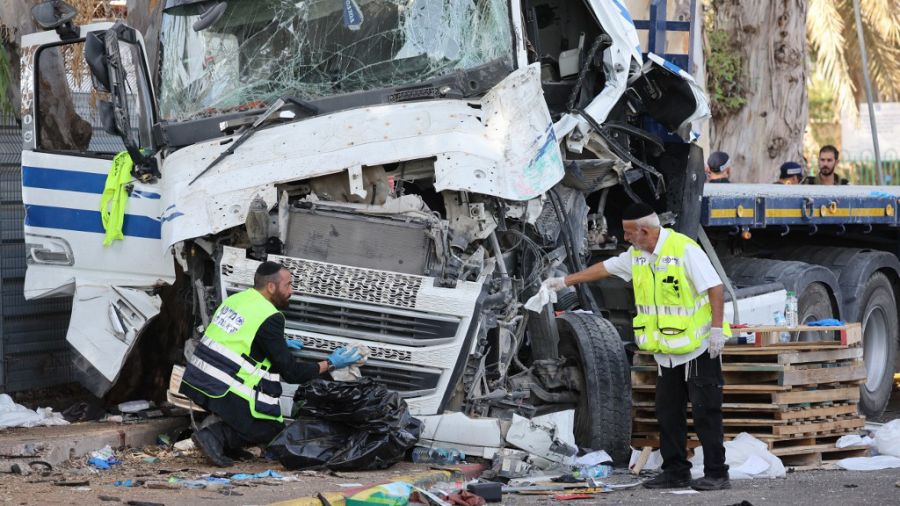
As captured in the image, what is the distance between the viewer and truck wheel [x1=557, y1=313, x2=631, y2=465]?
8062 mm

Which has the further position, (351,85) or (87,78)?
(87,78)

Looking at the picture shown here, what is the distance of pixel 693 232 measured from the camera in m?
9.82

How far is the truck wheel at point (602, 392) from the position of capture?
806 centimetres

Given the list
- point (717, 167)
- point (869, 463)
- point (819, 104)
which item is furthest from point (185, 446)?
point (819, 104)

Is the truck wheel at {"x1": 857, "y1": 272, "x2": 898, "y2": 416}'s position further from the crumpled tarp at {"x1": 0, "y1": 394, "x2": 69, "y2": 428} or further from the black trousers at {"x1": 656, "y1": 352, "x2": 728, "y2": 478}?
the crumpled tarp at {"x1": 0, "y1": 394, "x2": 69, "y2": 428}

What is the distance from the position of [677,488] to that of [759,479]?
636mm

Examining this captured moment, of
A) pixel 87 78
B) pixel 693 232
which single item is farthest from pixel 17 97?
pixel 693 232

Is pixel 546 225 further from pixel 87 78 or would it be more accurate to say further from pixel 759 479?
pixel 87 78

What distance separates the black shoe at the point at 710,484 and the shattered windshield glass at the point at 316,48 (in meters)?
2.65

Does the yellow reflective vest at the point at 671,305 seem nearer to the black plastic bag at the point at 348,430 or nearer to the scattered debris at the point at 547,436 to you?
the scattered debris at the point at 547,436

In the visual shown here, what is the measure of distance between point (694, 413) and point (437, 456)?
56.9 inches

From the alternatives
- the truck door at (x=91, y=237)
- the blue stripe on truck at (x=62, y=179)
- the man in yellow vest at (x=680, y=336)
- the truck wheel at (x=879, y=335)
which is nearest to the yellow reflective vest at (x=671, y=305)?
the man in yellow vest at (x=680, y=336)

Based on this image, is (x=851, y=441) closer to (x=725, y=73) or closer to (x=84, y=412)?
(x=84, y=412)

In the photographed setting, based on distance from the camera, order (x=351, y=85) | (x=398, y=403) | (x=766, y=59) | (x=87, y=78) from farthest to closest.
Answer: (x=766, y=59) → (x=87, y=78) → (x=351, y=85) → (x=398, y=403)
